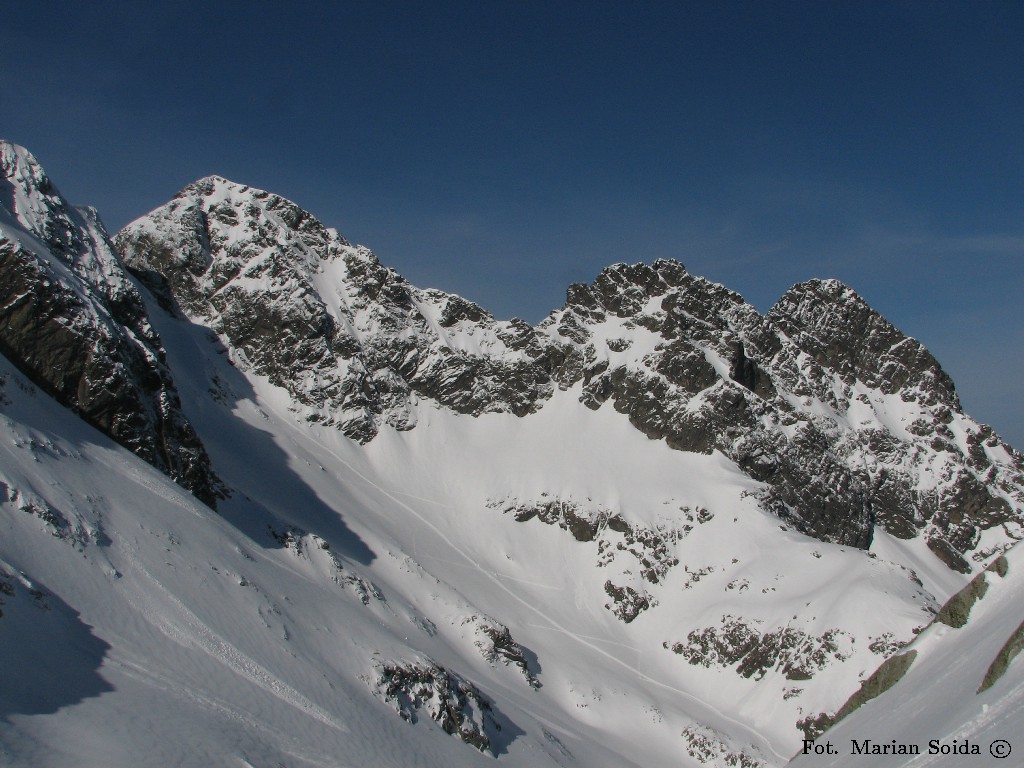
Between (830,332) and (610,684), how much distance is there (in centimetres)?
10186

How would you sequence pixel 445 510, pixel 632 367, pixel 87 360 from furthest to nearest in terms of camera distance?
pixel 632 367
pixel 445 510
pixel 87 360

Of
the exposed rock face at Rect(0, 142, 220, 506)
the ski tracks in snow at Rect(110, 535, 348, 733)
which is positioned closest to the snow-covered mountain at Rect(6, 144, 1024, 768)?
the ski tracks in snow at Rect(110, 535, 348, 733)

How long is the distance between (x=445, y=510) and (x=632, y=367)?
1497 inches

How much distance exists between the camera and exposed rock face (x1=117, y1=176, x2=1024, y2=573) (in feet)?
357

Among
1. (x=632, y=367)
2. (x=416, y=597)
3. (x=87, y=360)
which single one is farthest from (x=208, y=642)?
(x=632, y=367)

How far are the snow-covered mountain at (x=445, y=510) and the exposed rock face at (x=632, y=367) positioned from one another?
55cm

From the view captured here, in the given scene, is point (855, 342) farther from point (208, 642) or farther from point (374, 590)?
point (208, 642)

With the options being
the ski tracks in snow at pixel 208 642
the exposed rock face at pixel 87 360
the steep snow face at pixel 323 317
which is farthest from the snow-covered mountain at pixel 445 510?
the steep snow face at pixel 323 317

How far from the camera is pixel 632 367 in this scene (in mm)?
114938

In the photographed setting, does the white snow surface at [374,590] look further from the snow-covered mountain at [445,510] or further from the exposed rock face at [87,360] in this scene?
the exposed rock face at [87,360]

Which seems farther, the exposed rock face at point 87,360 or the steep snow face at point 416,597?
the exposed rock face at point 87,360

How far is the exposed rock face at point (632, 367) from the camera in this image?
109m

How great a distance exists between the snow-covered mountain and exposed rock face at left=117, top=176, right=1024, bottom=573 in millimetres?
552

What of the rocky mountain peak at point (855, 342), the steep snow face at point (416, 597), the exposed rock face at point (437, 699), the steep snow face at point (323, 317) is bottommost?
the exposed rock face at point (437, 699)
